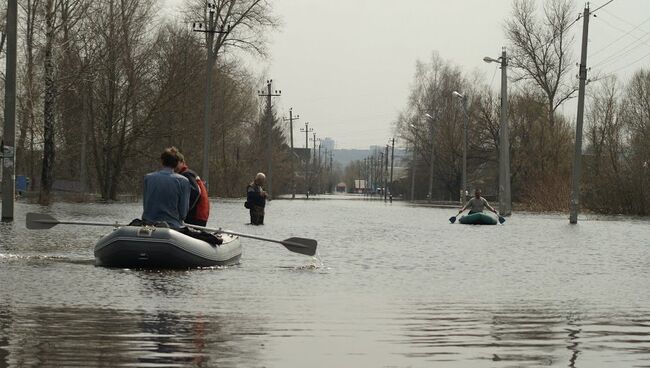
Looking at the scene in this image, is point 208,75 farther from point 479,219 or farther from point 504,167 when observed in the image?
point 479,219

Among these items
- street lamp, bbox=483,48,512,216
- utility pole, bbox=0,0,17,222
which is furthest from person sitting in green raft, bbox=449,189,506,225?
utility pole, bbox=0,0,17,222

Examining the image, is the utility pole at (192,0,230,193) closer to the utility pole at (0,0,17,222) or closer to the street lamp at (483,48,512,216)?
the street lamp at (483,48,512,216)

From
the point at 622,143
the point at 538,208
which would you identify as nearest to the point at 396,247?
the point at 538,208

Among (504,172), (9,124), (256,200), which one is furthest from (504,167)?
(9,124)

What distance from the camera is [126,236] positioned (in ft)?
52.2

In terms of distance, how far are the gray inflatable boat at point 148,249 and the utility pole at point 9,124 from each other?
12.7m

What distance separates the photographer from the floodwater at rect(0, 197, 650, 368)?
8.05m

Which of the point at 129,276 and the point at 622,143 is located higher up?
the point at 622,143

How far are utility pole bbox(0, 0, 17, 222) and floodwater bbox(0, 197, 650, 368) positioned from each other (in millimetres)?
5917

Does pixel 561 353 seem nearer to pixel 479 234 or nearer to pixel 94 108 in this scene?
pixel 479 234

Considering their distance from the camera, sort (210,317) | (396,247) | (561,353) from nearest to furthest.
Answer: (561,353) → (210,317) → (396,247)

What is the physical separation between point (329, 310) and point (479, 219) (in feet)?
92.7

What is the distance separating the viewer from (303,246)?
1861cm

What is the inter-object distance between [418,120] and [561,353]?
93.5 metres
